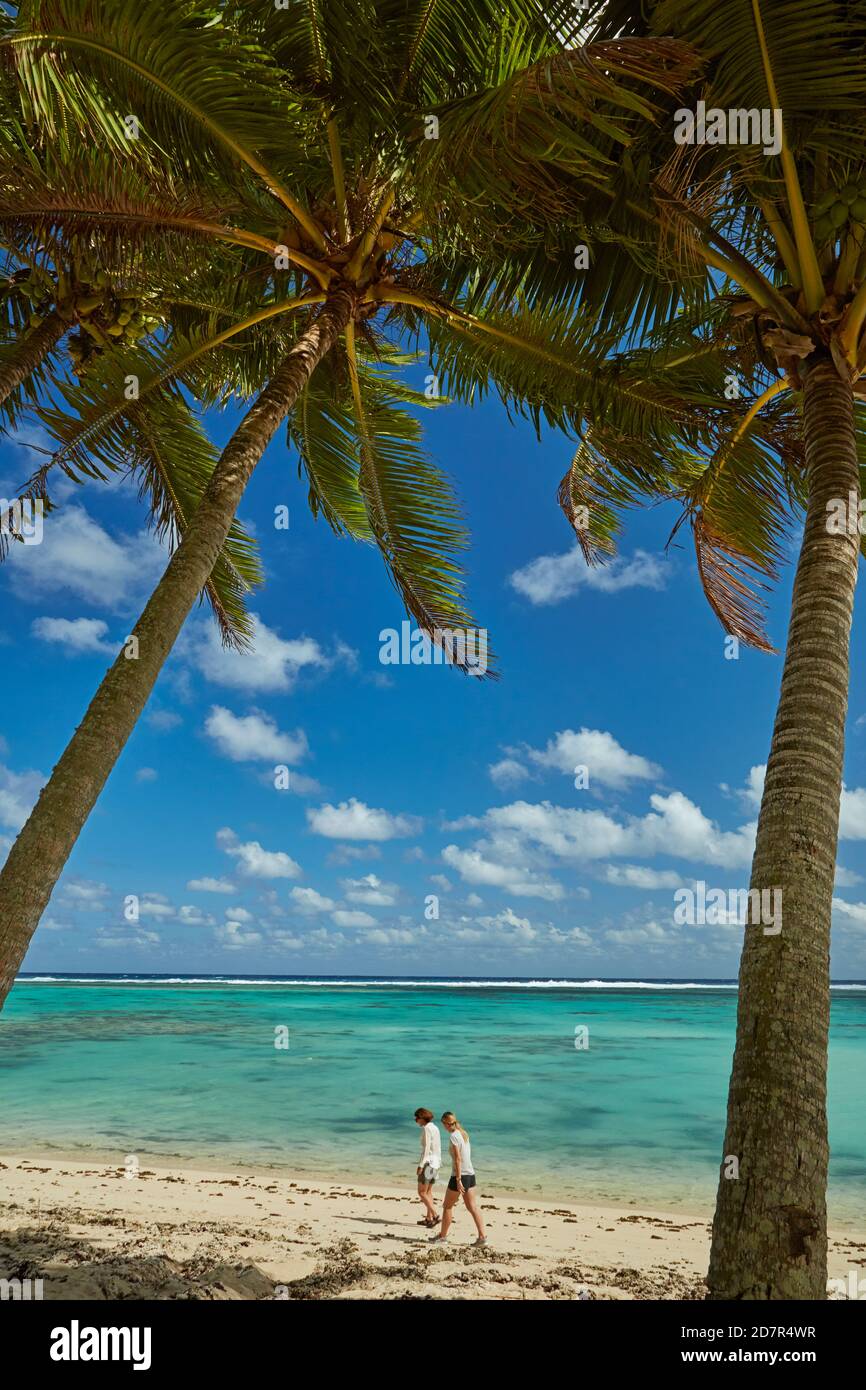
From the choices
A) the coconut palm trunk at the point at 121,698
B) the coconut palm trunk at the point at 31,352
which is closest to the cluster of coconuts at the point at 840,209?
the coconut palm trunk at the point at 121,698

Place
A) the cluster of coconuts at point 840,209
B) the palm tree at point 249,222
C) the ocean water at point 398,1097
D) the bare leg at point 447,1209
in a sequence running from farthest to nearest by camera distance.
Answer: the ocean water at point 398,1097
the bare leg at point 447,1209
the palm tree at point 249,222
the cluster of coconuts at point 840,209

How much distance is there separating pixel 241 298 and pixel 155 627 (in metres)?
3.95

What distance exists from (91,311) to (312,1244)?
857 cm

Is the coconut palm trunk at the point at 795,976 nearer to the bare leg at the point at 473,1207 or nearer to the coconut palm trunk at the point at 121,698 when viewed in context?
the coconut palm trunk at the point at 121,698

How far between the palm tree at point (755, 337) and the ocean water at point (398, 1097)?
33.9 ft

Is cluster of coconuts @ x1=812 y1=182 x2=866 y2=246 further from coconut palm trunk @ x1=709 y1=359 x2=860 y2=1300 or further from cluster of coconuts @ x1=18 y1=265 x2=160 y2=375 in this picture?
cluster of coconuts @ x1=18 y1=265 x2=160 y2=375

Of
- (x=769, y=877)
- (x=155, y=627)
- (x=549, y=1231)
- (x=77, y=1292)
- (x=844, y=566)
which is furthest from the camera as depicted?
(x=549, y=1231)

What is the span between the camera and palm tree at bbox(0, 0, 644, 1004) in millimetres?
4680

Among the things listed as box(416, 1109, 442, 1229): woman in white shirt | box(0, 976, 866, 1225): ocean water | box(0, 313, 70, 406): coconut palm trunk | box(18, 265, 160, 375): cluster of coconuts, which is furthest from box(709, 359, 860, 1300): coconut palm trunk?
box(0, 976, 866, 1225): ocean water

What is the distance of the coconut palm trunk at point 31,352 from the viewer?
22.0 feet

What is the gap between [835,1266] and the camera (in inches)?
345
